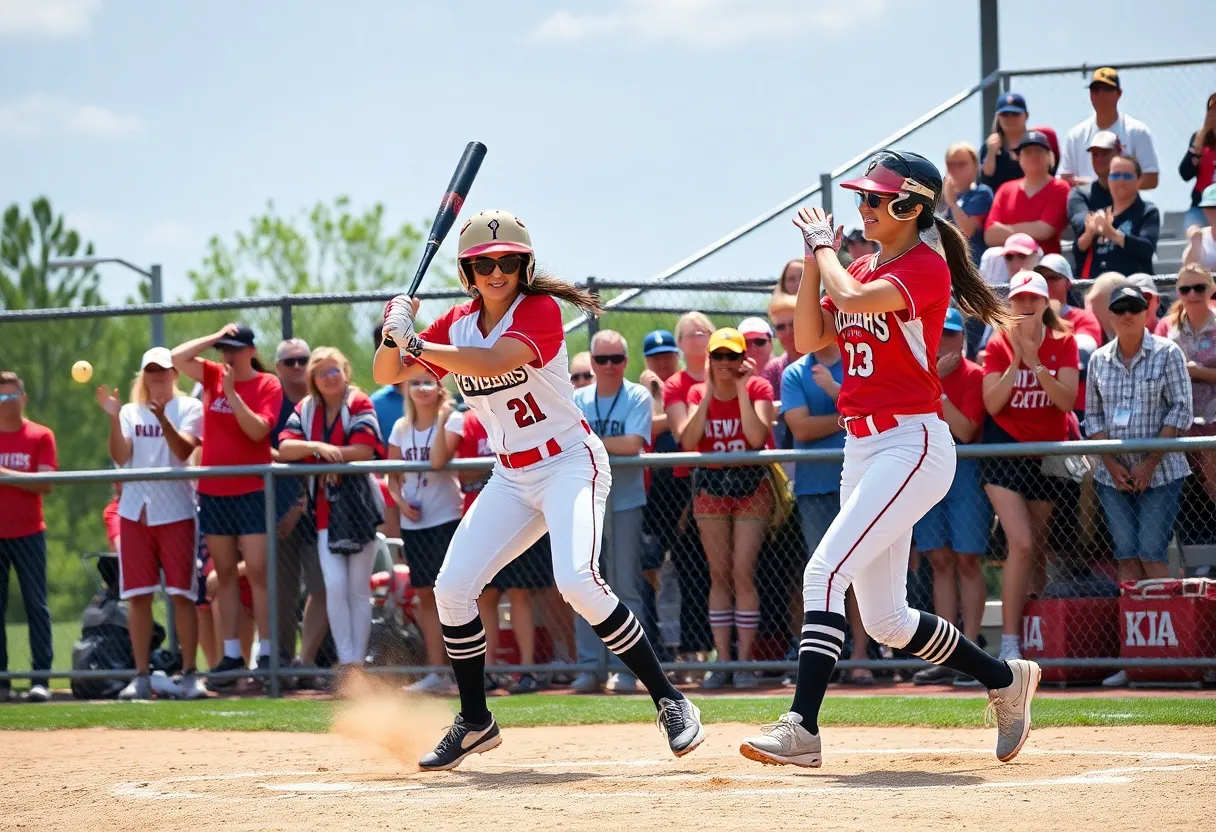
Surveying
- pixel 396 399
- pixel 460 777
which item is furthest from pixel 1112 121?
pixel 460 777

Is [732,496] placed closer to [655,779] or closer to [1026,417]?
[1026,417]

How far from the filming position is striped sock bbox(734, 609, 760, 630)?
895 centimetres

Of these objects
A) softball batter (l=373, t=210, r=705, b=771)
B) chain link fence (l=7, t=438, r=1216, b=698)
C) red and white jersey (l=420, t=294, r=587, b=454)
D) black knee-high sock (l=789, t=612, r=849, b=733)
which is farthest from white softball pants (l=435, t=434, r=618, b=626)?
chain link fence (l=7, t=438, r=1216, b=698)

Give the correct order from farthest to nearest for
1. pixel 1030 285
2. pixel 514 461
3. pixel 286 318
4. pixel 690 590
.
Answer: pixel 286 318, pixel 690 590, pixel 1030 285, pixel 514 461

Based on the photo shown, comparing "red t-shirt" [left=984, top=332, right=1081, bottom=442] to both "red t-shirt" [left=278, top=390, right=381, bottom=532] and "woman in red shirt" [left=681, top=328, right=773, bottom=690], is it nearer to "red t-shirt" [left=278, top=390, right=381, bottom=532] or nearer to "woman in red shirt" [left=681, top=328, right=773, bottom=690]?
"woman in red shirt" [left=681, top=328, right=773, bottom=690]

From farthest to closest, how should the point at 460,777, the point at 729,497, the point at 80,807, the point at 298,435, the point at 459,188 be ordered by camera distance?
the point at 298,435
the point at 729,497
the point at 459,188
the point at 460,777
the point at 80,807

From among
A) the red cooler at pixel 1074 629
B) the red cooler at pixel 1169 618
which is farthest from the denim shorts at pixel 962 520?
the red cooler at pixel 1169 618

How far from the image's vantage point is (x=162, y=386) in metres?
9.95

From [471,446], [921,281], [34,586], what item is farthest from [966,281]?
[34,586]

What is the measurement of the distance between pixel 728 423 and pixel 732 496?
0.46 m

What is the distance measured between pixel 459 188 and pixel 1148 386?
417 cm

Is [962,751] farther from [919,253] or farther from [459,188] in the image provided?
[459,188]

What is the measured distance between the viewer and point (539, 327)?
590cm

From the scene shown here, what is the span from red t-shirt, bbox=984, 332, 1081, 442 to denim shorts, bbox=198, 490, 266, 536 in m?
4.69
